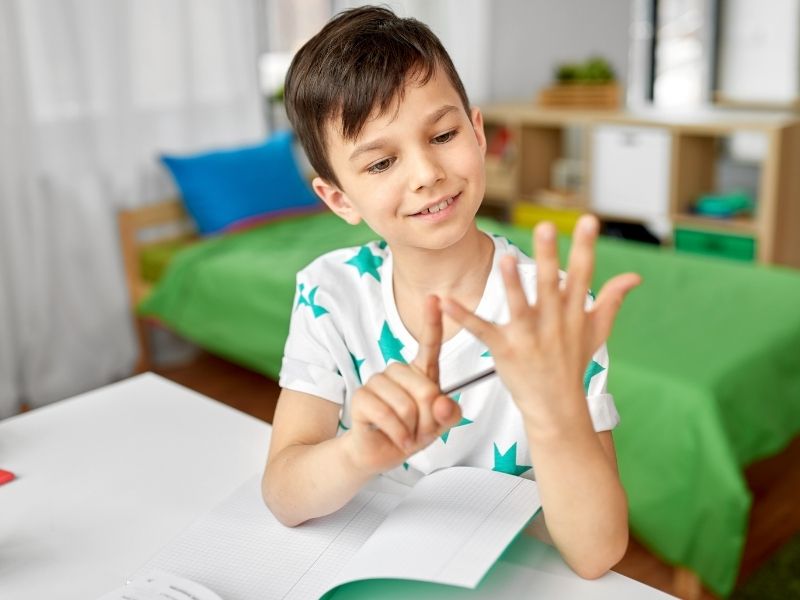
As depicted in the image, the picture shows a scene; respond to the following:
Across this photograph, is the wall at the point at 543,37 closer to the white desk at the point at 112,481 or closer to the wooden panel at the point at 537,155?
the wooden panel at the point at 537,155

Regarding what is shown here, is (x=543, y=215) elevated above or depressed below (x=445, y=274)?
below

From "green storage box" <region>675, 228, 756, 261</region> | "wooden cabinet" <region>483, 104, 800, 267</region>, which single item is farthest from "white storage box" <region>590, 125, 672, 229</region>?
"green storage box" <region>675, 228, 756, 261</region>

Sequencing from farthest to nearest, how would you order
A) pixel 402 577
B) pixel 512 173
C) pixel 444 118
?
pixel 512 173
pixel 444 118
pixel 402 577

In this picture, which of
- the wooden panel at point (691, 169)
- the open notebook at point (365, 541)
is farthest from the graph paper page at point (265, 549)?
the wooden panel at point (691, 169)

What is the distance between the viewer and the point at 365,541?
2.71ft

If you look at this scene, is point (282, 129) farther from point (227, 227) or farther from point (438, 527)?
point (438, 527)

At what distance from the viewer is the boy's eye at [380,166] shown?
2.95 ft

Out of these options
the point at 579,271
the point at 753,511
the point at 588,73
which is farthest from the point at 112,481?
the point at 588,73

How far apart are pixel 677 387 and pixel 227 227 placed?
1.78 metres

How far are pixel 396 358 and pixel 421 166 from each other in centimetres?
25

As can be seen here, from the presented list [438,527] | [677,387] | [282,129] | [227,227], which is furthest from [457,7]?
[438,527]

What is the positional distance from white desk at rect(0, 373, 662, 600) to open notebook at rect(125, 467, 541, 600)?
0.18ft

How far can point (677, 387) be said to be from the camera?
1.76 metres

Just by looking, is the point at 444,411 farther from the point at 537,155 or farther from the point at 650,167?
the point at 537,155
